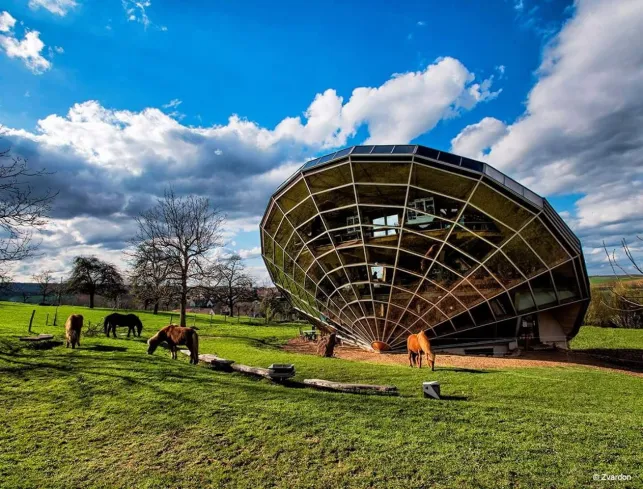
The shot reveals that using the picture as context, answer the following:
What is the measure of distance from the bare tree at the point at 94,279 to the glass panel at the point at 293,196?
60066mm

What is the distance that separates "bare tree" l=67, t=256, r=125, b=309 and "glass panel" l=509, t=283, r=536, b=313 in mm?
69398

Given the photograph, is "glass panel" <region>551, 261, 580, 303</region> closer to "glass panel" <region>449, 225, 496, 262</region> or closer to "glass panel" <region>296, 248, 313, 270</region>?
"glass panel" <region>449, 225, 496, 262</region>

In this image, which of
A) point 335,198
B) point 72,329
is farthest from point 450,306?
point 72,329

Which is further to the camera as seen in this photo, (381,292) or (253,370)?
(381,292)

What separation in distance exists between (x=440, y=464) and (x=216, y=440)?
4010mm

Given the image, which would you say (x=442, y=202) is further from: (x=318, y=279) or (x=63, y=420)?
(x=63, y=420)

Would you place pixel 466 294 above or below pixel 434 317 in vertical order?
above

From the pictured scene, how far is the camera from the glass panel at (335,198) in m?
18.3

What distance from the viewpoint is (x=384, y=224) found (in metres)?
18.3

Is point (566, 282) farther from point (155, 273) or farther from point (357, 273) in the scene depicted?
point (155, 273)

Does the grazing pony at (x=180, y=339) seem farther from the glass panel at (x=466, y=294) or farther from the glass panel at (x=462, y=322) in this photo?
the glass panel at (x=462, y=322)

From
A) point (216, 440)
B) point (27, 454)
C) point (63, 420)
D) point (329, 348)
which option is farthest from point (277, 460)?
point (329, 348)

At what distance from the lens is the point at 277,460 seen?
597cm

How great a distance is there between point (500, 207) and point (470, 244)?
86.7 inches
